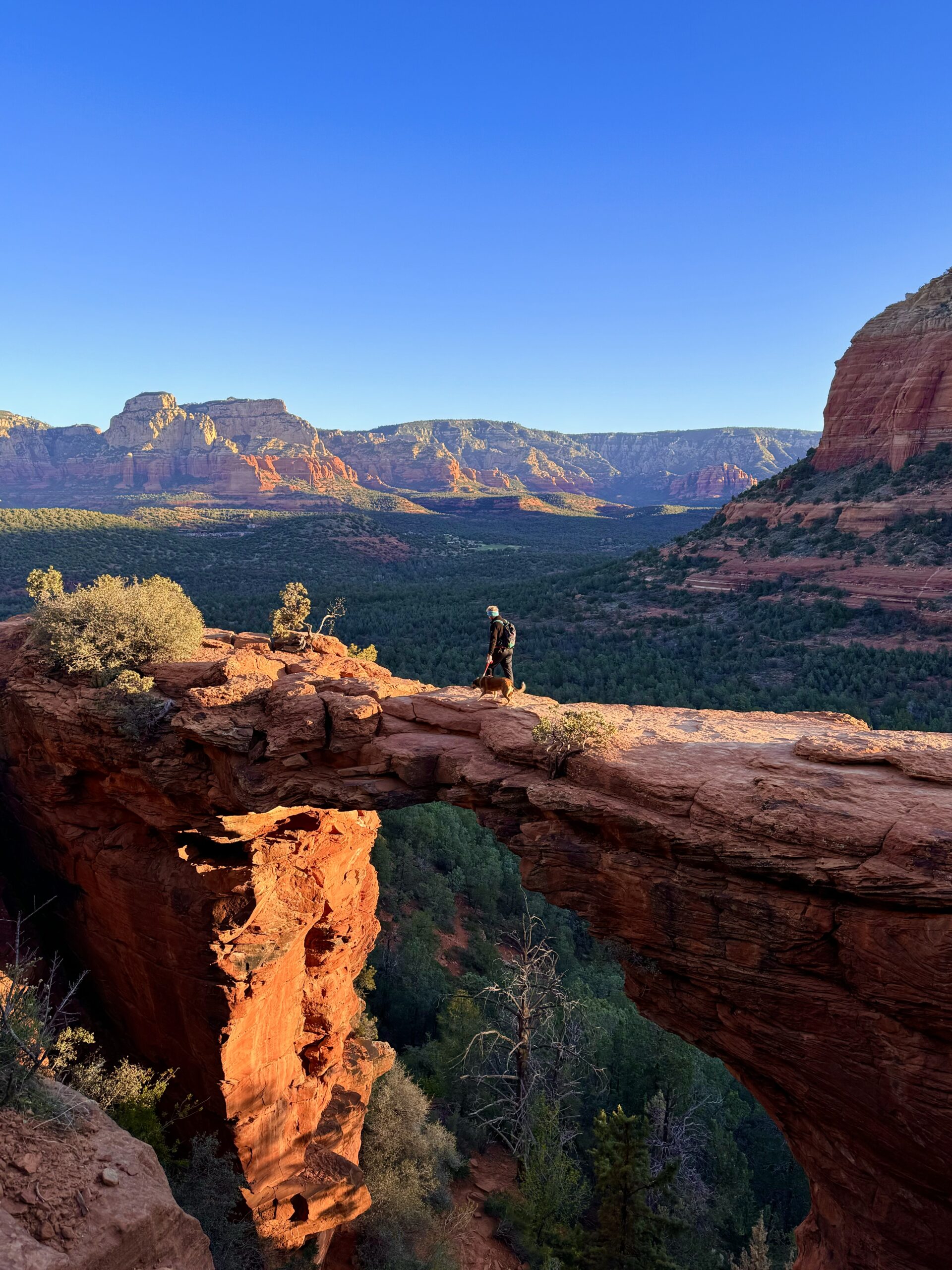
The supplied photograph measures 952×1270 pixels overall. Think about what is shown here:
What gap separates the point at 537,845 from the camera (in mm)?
7812

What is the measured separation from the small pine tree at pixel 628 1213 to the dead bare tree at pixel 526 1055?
193 cm

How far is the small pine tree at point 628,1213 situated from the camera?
1207cm

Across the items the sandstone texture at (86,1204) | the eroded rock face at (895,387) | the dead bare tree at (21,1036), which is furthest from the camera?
the eroded rock face at (895,387)

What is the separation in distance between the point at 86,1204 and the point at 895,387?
198ft

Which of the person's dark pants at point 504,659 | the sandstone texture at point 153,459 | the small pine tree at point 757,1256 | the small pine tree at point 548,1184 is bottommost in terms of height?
the small pine tree at point 548,1184

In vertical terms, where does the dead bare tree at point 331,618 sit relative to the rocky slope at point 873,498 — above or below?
below

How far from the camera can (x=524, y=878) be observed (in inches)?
317

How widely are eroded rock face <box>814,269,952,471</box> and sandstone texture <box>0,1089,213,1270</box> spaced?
55429 millimetres

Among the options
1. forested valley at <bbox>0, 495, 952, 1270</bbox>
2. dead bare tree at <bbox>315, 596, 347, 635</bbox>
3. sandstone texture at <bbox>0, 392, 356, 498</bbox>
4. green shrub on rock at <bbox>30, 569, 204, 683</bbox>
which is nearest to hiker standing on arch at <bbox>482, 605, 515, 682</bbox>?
dead bare tree at <bbox>315, 596, 347, 635</bbox>

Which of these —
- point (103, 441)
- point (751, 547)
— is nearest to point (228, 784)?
point (751, 547)

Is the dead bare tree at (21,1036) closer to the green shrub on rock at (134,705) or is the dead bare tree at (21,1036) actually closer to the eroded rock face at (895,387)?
the green shrub on rock at (134,705)

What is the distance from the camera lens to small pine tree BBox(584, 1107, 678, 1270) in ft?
39.6

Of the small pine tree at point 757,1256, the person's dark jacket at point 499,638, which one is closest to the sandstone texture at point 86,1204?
the person's dark jacket at point 499,638

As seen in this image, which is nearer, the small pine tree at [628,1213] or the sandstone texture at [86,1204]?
the sandstone texture at [86,1204]
